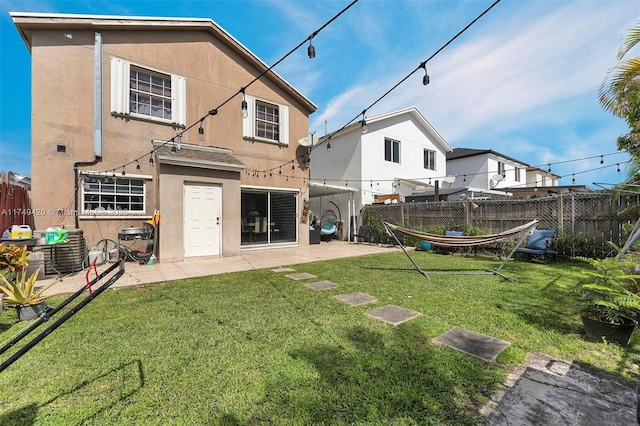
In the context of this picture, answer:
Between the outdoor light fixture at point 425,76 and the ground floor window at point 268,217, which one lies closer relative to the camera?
the outdoor light fixture at point 425,76

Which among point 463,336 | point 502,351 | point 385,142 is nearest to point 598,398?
point 502,351

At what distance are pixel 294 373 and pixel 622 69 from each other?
7986mm

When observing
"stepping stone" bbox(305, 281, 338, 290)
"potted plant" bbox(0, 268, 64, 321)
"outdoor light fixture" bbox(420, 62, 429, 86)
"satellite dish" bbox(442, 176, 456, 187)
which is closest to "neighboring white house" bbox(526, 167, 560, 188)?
"satellite dish" bbox(442, 176, 456, 187)

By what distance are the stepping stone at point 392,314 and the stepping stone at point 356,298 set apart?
366 mm

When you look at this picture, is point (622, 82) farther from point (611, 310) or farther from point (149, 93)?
point (149, 93)

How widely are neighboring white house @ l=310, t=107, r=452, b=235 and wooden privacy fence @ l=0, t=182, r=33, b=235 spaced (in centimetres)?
942

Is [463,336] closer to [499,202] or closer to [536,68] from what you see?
[536,68]

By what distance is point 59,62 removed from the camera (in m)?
7.29

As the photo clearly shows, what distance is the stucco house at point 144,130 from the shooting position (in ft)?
23.6

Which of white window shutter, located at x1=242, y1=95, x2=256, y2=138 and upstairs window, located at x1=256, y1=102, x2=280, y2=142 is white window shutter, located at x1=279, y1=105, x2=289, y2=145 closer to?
upstairs window, located at x1=256, y1=102, x2=280, y2=142

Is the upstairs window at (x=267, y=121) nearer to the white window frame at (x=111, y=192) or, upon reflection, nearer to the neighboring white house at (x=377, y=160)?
the neighboring white house at (x=377, y=160)

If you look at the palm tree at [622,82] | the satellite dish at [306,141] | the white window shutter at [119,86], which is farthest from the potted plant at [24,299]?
the palm tree at [622,82]

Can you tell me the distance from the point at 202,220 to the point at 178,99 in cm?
412

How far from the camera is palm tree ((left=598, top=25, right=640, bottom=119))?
5051 mm
